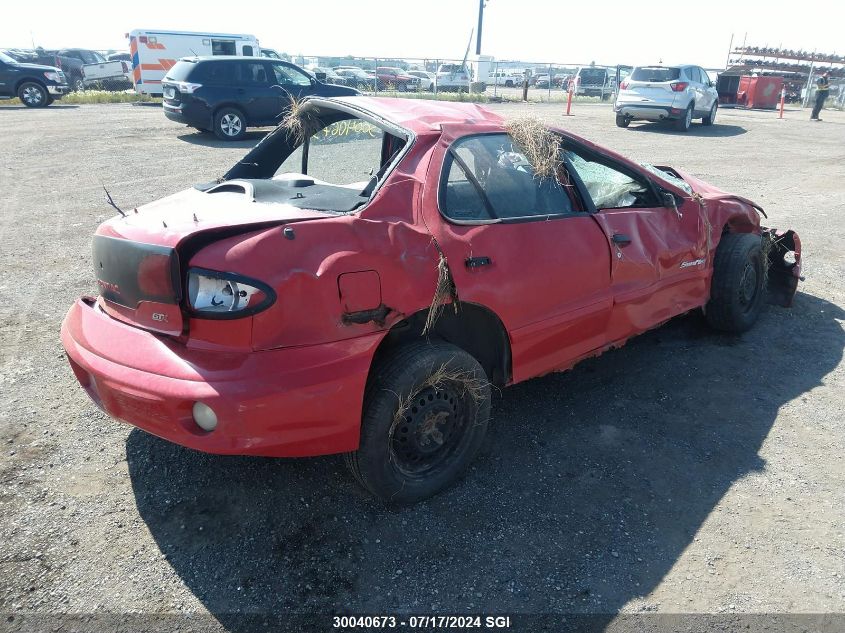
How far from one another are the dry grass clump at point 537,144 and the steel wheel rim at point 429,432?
130 cm

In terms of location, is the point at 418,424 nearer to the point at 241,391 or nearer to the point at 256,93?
the point at 241,391

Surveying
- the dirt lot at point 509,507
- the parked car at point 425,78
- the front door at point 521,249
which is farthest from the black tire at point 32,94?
the front door at point 521,249

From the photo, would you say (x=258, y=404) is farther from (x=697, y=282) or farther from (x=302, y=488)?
(x=697, y=282)

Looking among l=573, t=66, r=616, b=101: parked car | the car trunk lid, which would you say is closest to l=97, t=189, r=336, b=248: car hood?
the car trunk lid

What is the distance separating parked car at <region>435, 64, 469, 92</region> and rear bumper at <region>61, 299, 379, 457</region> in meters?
34.1

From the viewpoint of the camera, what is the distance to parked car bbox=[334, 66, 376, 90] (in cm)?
3284

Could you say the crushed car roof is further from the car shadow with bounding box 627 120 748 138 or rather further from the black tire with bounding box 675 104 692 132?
the black tire with bounding box 675 104 692 132

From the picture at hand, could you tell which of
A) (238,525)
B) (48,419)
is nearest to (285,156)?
(48,419)

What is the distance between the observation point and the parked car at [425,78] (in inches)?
1335

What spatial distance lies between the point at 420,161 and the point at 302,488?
1.63 m

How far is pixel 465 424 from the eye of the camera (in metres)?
2.97

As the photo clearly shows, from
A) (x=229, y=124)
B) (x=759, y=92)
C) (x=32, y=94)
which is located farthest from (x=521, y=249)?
(x=759, y=92)

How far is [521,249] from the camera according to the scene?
9.78 ft

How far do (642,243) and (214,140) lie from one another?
1195 cm
